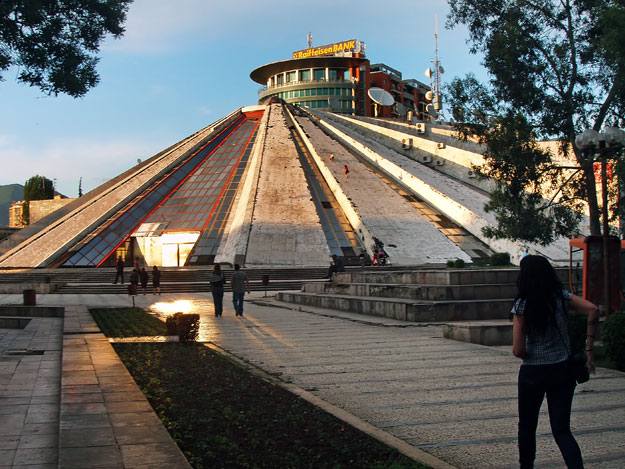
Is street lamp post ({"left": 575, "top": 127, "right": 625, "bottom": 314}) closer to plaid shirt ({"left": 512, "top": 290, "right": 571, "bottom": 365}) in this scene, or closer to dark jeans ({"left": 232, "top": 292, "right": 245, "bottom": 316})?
plaid shirt ({"left": 512, "top": 290, "right": 571, "bottom": 365})

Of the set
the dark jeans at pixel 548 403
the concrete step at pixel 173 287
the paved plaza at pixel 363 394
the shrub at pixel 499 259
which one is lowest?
the concrete step at pixel 173 287

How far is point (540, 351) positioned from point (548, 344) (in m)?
0.06

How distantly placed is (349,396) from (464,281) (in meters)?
7.89

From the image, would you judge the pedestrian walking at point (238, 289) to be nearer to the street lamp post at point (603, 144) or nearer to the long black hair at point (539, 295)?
the street lamp post at point (603, 144)

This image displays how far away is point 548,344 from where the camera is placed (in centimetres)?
344

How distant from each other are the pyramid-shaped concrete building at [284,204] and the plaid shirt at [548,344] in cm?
2508

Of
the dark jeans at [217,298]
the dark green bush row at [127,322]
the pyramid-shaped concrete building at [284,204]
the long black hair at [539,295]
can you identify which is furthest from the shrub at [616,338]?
the pyramid-shaped concrete building at [284,204]

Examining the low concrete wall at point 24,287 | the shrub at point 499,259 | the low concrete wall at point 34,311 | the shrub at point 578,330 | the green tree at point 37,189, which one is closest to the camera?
the shrub at point 578,330

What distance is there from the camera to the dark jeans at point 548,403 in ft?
10.9

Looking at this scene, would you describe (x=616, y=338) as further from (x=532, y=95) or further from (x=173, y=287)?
(x=173, y=287)

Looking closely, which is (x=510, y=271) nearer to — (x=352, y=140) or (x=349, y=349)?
(x=349, y=349)

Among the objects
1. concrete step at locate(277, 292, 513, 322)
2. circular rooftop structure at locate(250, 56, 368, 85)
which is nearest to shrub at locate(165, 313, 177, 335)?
concrete step at locate(277, 292, 513, 322)

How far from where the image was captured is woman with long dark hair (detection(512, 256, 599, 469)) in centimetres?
338

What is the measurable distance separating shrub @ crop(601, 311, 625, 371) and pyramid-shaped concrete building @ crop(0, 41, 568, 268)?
20933mm
